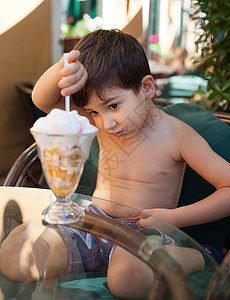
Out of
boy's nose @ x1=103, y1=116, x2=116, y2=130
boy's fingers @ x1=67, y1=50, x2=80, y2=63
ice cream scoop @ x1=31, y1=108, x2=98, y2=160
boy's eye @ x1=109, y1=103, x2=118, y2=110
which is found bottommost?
boy's nose @ x1=103, y1=116, x2=116, y2=130

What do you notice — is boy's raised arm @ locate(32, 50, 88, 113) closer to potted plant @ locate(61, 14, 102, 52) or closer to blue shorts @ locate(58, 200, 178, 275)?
blue shorts @ locate(58, 200, 178, 275)

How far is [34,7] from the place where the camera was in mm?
3564

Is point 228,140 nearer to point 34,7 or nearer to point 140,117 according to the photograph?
point 140,117

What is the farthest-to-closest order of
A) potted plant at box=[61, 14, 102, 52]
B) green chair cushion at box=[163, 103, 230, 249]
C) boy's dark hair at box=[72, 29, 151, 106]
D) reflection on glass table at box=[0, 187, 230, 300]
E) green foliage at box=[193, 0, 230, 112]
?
potted plant at box=[61, 14, 102, 52] → green foliage at box=[193, 0, 230, 112] → green chair cushion at box=[163, 103, 230, 249] → boy's dark hair at box=[72, 29, 151, 106] → reflection on glass table at box=[0, 187, 230, 300]

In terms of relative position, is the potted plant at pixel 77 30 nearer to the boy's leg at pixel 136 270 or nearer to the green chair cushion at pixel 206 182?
the green chair cushion at pixel 206 182

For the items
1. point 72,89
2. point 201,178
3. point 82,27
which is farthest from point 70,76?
point 82,27

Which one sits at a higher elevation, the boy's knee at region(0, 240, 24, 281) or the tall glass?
the tall glass

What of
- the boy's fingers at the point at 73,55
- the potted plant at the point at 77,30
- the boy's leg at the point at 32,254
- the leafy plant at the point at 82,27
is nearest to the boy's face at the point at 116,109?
the boy's fingers at the point at 73,55

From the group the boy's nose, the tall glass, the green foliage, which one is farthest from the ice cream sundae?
the green foliage

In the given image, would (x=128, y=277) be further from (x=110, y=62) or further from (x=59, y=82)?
(x=110, y=62)

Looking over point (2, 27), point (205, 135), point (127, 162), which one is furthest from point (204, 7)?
point (2, 27)

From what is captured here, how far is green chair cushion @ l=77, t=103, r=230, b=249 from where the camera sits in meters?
1.27

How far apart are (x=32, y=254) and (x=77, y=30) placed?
4.03m

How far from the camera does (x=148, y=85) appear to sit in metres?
1.26
